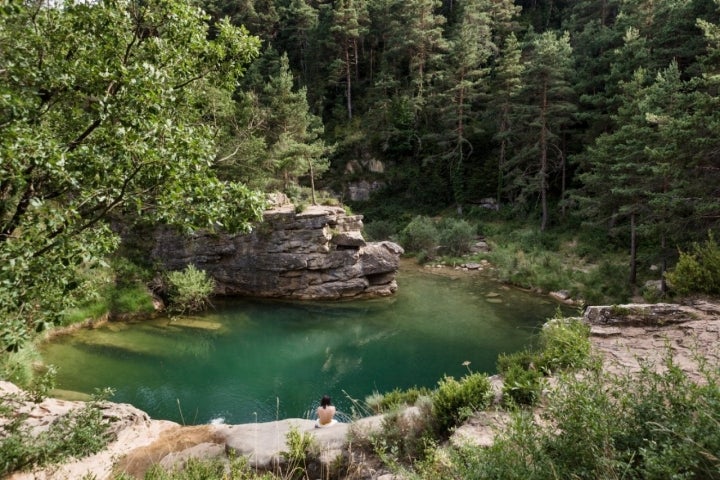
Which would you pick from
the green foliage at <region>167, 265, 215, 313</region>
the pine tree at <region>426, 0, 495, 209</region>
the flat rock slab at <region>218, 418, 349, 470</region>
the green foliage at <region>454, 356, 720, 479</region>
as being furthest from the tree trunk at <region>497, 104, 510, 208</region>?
the green foliage at <region>454, 356, 720, 479</region>

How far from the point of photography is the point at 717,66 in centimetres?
1538

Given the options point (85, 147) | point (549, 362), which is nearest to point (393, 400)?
point (549, 362)

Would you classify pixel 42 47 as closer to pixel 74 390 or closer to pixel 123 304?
pixel 74 390

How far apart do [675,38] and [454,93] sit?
52.4ft

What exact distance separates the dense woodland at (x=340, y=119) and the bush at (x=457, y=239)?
22.2ft

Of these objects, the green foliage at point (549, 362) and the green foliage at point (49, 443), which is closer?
the green foliage at point (49, 443)

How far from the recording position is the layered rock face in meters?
21.2

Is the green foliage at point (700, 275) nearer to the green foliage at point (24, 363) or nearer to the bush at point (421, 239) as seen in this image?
the green foliage at point (24, 363)

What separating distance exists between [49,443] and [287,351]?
1018 centimetres

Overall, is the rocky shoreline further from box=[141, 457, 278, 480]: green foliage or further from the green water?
the green water

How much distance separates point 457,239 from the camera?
29.5m

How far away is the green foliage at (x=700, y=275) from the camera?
904cm

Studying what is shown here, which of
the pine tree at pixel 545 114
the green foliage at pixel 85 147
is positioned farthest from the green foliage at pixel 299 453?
the pine tree at pixel 545 114

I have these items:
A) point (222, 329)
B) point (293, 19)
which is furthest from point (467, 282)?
point (293, 19)
